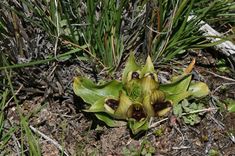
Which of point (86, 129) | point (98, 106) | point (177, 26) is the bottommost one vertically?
point (86, 129)

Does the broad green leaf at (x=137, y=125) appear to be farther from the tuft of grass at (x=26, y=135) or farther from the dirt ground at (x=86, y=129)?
the tuft of grass at (x=26, y=135)

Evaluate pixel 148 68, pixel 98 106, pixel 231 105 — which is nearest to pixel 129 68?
pixel 148 68

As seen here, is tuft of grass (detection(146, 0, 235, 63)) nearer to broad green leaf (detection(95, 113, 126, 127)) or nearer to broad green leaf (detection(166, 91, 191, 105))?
broad green leaf (detection(166, 91, 191, 105))

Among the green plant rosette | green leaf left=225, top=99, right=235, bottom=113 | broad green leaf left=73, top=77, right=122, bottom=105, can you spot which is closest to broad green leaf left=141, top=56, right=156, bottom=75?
the green plant rosette

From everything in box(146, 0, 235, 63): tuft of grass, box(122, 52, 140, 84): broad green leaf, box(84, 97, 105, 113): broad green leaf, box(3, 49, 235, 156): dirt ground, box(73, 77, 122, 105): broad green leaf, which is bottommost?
box(3, 49, 235, 156): dirt ground

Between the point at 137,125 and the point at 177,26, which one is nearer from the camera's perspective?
the point at 137,125

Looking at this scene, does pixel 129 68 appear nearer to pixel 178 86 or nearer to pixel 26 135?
pixel 178 86
